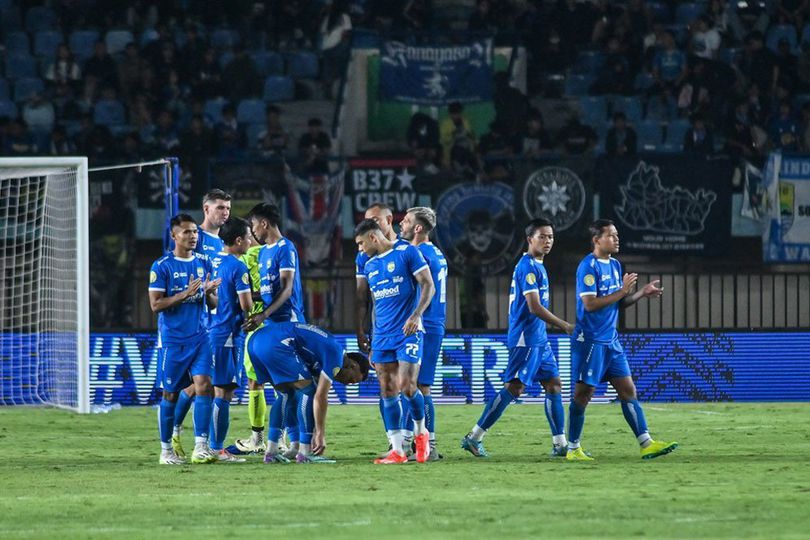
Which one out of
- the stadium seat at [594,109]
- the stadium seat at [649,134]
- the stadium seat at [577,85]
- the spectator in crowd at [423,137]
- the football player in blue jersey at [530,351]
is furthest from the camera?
the stadium seat at [577,85]

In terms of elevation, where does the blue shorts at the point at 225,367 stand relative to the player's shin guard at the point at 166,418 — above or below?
above

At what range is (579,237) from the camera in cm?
2030

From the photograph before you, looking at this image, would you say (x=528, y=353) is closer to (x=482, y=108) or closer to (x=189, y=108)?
(x=482, y=108)

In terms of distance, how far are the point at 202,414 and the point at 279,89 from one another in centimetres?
1329

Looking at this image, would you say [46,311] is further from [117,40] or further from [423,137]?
[117,40]

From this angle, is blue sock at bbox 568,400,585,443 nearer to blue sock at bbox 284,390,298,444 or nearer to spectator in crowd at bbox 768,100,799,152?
blue sock at bbox 284,390,298,444

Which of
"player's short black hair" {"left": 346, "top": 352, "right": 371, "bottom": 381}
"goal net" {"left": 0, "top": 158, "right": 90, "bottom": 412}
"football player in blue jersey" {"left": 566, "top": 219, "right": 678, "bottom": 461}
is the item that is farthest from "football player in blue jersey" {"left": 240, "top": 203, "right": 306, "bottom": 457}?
"goal net" {"left": 0, "top": 158, "right": 90, "bottom": 412}

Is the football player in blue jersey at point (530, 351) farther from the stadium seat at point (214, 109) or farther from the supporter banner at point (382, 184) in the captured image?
the stadium seat at point (214, 109)

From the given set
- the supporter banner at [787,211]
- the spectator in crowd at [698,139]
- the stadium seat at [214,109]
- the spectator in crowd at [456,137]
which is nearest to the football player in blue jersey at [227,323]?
the spectator in crowd at [456,137]

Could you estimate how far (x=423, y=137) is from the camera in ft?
72.7

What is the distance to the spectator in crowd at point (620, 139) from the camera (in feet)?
72.9

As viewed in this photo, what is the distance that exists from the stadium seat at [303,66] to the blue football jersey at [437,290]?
12.5m

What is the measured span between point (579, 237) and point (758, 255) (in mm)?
2584

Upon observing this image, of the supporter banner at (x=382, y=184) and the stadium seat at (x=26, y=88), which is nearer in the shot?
the supporter banner at (x=382, y=184)
